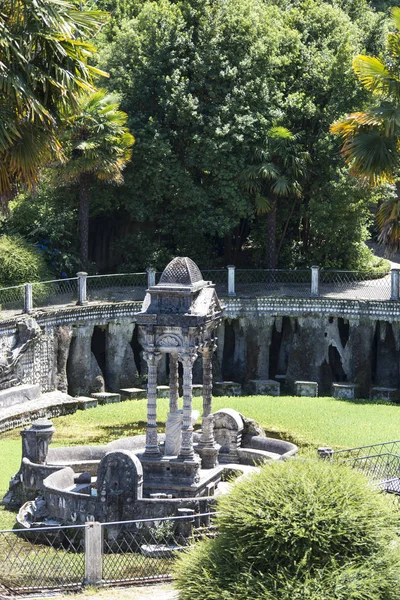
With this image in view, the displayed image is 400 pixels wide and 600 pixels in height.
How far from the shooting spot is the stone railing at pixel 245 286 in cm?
3859

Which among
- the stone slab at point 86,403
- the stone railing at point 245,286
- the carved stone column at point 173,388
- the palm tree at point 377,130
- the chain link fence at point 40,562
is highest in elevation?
the palm tree at point 377,130

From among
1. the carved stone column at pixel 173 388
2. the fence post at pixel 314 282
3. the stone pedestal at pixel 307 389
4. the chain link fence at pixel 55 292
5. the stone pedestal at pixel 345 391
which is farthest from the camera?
the fence post at pixel 314 282

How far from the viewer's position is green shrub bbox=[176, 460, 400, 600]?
15.8 meters

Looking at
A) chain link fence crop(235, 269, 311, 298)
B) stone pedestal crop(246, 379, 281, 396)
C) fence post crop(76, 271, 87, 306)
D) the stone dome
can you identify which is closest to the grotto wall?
fence post crop(76, 271, 87, 306)

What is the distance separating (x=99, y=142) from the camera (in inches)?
1537

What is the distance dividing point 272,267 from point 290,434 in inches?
455

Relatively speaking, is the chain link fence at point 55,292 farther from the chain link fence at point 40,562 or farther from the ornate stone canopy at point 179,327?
the chain link fence at point 40,562

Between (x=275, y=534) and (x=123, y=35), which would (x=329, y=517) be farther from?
(x=123, y=35)

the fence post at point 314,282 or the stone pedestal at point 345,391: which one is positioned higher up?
the fence post at point 314,282

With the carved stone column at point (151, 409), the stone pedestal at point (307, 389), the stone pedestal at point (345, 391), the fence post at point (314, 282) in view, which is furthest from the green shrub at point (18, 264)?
the carved stone column at point (151, 409)

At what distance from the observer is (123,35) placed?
142ft

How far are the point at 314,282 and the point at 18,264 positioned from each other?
366 inches

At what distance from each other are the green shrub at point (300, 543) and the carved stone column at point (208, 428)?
363 inches

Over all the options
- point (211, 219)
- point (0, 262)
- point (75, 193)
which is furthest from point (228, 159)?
point (0, 262)
